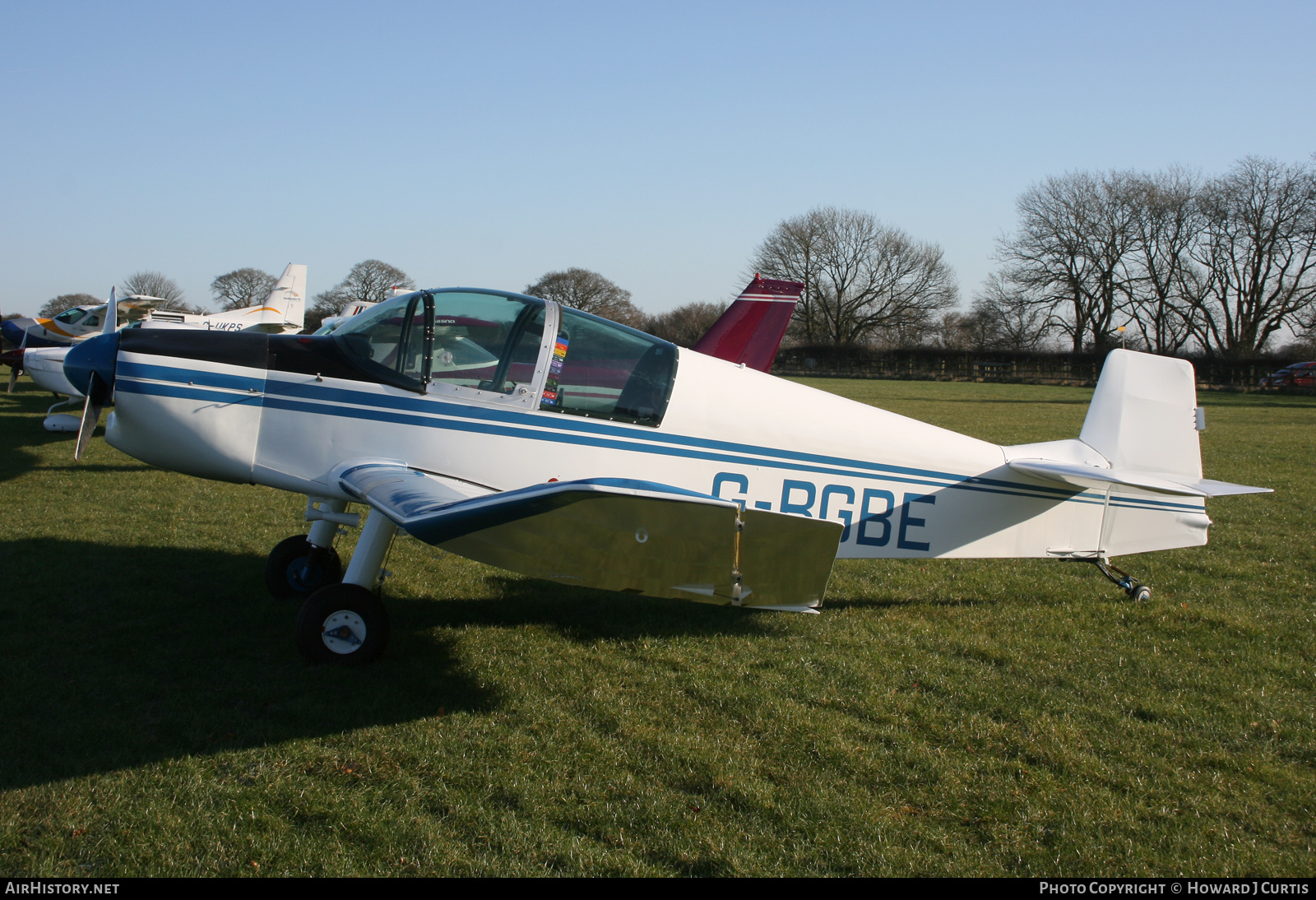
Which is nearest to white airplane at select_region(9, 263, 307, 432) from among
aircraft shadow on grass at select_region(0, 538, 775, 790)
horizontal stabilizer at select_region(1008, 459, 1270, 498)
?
aircraft shadow on grass at select_region(0, 538, 775, 790)

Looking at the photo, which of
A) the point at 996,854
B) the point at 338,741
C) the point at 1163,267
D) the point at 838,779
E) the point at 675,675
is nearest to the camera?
the point at 996,854

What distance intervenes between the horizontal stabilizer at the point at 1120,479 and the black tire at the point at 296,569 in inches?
190

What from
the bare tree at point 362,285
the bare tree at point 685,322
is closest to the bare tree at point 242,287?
the bare tree at point 362,285

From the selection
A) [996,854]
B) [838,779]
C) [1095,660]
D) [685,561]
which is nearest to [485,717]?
[685,561]

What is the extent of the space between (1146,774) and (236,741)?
4.03m

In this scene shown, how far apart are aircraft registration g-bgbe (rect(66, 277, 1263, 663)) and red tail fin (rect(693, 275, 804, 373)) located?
8.02m

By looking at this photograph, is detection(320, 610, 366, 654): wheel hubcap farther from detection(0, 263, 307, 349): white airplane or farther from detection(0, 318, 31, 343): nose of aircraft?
detection(0, 318, 31, 343): nose of aircraft

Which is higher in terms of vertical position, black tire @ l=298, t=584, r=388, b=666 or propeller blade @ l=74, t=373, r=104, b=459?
propeller blade @ l=74, t=373, r=104, b=459

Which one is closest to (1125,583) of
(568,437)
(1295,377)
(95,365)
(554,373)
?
(568,437)

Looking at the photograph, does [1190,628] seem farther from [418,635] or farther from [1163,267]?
[1163,267]

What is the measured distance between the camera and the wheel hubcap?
4449mm

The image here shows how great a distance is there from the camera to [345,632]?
14.7 feet

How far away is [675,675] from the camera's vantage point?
15.0 ft

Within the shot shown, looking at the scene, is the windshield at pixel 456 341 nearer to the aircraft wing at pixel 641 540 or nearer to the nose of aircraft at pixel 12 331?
the aircraft wing at pixel 641 540
